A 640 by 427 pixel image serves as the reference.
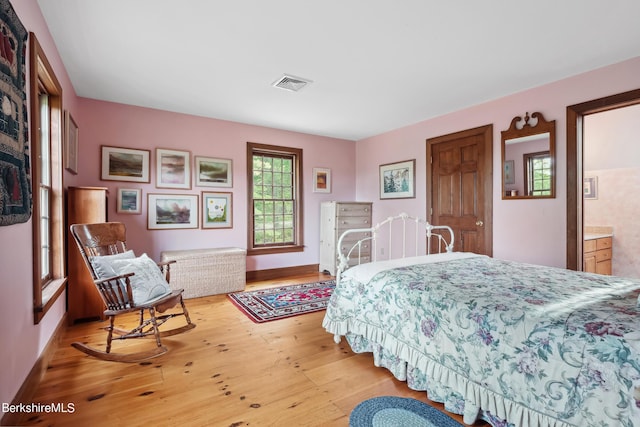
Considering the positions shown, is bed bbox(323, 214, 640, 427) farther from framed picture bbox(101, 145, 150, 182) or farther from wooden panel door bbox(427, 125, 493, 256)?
framed picture bbox(101, 145, 150, 182)

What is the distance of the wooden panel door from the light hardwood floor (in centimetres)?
251

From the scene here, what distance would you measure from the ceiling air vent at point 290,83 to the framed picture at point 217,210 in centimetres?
199

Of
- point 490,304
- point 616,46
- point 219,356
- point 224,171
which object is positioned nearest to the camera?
point 490,304

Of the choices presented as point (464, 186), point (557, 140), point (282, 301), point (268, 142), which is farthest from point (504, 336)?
point (268, 142)

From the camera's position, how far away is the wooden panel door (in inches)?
154

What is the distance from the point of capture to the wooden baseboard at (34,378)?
153 cm

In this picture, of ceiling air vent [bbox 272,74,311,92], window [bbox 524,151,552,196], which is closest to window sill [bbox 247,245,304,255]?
ceiling air vent [bbox 272,74,311,92]

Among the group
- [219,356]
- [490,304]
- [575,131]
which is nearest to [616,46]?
[575,131]

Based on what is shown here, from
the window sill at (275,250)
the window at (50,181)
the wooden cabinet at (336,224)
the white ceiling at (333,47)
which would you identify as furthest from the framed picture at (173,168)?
the wooden cabinet at (336,224)

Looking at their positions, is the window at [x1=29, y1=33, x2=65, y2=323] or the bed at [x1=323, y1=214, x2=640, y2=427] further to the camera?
the window at [x1=29, y1=33, x2=65, y2=323]

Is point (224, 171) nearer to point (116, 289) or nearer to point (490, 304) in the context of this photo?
point (116, 289)

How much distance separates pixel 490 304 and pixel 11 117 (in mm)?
2557

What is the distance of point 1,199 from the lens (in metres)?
1.34

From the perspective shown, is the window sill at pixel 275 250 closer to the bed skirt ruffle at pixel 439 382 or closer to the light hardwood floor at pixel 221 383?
the light hardwood floor at pixel 221 383
